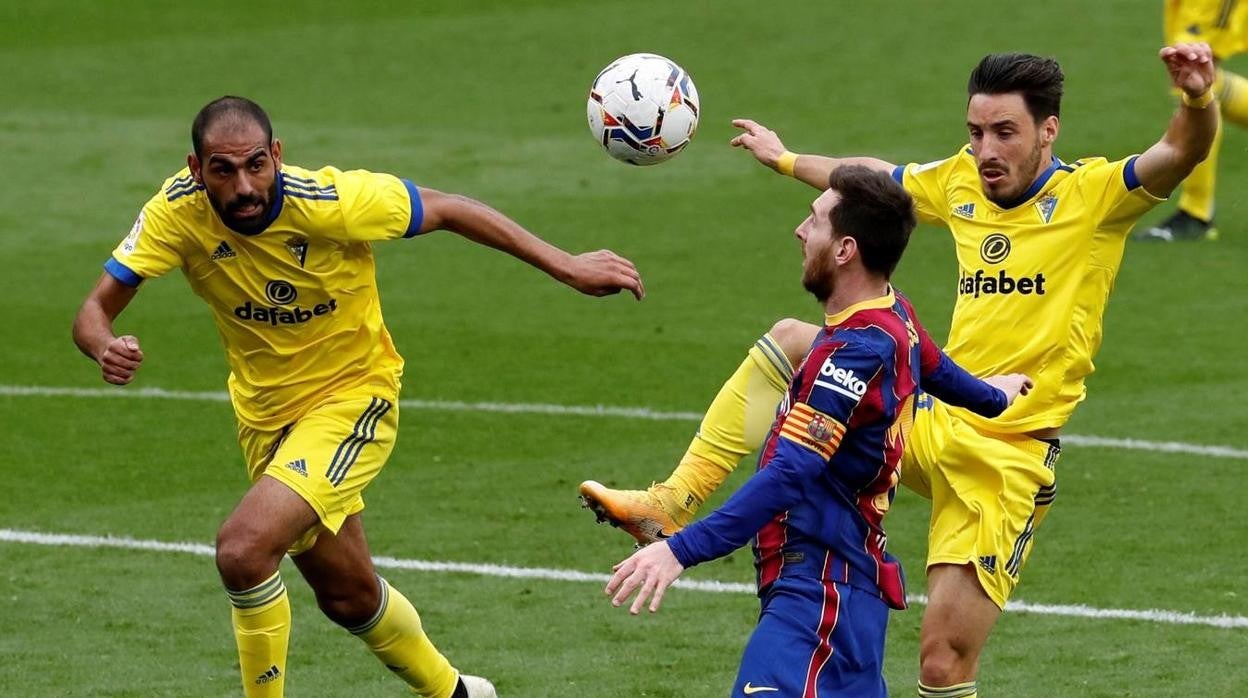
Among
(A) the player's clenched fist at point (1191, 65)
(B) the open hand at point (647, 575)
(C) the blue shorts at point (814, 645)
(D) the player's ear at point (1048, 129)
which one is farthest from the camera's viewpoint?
(D) the player's ear at point (1048, 129)

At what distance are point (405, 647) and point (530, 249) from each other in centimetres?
155

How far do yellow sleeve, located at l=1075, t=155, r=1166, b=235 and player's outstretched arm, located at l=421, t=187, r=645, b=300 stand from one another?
1532mm

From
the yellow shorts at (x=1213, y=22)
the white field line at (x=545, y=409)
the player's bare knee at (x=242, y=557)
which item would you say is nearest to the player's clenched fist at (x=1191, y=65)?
the player's bare knee at (x=242, y=557)

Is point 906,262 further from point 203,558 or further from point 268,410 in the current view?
point 268,410

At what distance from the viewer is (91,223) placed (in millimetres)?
18453

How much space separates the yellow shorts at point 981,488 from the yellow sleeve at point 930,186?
2.52ft

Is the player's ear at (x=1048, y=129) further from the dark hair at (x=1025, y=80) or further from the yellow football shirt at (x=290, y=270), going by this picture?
the yellow football shirt at (x=290, y=270)

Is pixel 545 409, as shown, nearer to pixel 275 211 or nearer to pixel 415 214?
pixel 415 214

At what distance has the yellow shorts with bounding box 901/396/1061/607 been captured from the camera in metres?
7.05

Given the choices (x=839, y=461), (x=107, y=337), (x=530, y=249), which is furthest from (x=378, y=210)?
(x=839, y=461)

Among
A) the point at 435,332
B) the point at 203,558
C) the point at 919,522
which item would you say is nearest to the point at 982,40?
the point at 435,332

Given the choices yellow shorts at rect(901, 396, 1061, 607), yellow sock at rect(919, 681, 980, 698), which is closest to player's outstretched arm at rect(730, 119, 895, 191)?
yellow shorts at rect(901, 396, 1061, 607)

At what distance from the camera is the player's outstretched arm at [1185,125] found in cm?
675

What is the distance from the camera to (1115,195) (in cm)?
725
